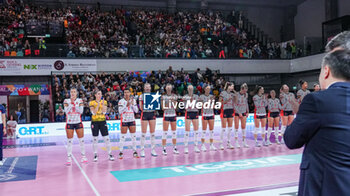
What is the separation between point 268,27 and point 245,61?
9.62 m

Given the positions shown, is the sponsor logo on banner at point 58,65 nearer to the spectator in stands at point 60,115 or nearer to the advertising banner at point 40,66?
the advertising banner at point 40,66

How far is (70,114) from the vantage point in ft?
28.9

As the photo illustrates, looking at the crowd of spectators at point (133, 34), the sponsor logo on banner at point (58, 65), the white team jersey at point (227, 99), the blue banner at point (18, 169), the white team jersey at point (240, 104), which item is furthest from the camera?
the crowd of spectators at point (133, 34)

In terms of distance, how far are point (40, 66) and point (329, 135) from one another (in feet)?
68.4

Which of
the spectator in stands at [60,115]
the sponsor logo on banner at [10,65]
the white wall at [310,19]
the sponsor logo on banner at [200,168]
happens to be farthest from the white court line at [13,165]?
the white wall at [310,19]

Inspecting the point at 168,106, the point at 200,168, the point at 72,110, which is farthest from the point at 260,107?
the point at 72,110

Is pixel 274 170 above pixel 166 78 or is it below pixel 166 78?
below

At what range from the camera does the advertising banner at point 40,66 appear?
19.5 m

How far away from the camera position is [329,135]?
1688 millimetres

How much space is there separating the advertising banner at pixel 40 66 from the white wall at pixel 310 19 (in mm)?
18501

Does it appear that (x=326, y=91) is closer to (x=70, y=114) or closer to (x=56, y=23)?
(x=70, y=114)

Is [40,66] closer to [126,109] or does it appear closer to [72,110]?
[72,110]

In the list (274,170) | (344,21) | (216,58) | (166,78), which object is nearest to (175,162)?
(274,170)

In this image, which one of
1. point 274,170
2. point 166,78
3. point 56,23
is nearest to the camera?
point 274,170
